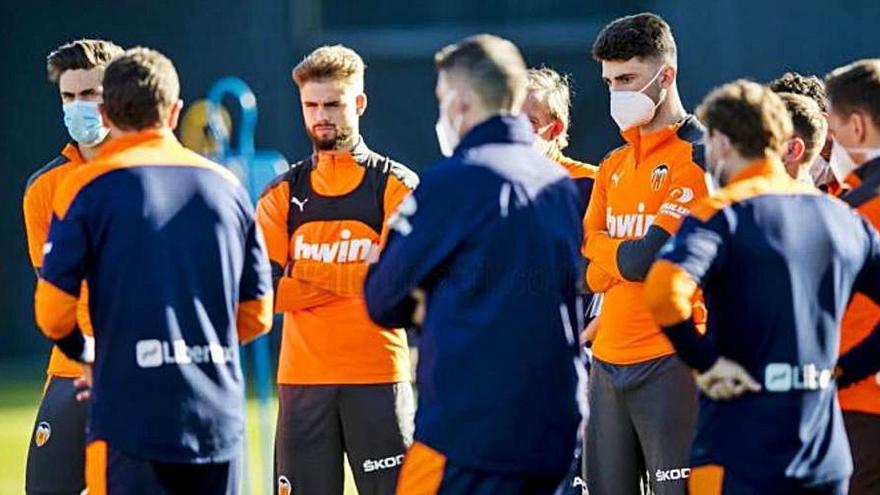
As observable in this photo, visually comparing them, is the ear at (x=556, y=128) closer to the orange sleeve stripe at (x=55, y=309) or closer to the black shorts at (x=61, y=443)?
the black shorts at (x=61, y=443)

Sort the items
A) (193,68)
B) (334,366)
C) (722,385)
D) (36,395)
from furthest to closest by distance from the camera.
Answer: (193,68) → (36,395) → (334,366) → (722,385)

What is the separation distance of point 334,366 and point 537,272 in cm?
182

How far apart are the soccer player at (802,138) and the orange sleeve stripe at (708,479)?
123cm

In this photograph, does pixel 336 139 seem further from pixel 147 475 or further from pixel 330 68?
pixel 147 475

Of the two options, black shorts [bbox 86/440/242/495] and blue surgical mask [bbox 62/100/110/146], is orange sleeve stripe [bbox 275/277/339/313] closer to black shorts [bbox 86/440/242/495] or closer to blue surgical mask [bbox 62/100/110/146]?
blue surgical mask [bbox 62/100/110/146]

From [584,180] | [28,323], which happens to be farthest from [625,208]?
[28,323]

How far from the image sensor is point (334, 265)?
21.3ft

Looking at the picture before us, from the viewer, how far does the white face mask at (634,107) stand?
6.54m

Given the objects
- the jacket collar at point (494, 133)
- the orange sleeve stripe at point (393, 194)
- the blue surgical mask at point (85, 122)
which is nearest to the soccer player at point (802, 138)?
the jacket collar at point (494, 133)

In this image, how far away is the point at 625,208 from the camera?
6.54 meters

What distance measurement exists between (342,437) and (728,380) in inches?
85.8

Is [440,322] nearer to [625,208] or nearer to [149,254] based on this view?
[149,254]

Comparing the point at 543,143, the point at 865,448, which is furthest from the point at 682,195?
the point at 865,448

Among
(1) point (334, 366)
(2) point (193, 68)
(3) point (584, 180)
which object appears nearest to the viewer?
(1) point (334, 366)
